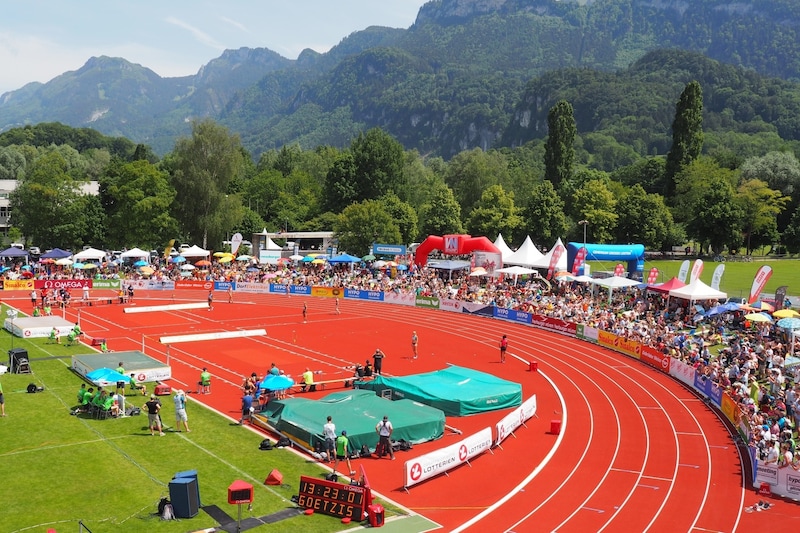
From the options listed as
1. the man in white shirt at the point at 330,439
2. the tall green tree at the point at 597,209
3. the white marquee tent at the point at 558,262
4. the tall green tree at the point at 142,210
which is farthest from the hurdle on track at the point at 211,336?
the tall green tree at the point at 597,209

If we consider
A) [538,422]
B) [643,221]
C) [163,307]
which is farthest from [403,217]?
[538,422]

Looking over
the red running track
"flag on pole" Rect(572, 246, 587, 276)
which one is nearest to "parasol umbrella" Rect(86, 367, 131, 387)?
the red running track

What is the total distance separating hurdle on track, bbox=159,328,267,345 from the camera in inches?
1529

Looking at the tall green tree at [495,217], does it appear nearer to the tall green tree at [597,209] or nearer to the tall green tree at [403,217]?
the tall green tree at [597,209]

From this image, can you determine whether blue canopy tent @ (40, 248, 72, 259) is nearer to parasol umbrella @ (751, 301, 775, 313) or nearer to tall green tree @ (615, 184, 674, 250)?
parasol umbrella @ (751, 301, 775, 313)

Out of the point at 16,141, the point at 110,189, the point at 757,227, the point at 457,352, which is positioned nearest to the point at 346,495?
the point at 457,352

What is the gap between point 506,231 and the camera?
8769cm

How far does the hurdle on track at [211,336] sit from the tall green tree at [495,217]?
162 feet

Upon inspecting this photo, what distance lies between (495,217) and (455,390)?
61.4 metres

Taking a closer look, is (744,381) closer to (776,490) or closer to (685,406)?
(685,406)

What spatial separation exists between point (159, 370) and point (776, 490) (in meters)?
23.8

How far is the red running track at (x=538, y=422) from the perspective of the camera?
1836cm

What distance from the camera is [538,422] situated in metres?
26.4

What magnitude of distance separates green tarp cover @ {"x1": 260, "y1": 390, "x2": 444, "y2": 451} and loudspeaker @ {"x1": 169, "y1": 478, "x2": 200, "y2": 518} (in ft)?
18.3
